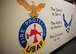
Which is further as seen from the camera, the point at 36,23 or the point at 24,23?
the point at 36,23

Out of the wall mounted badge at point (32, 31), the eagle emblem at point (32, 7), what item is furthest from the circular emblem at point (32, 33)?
the eagle emblem at point (32, 7)

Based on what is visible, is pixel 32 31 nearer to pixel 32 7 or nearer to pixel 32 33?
pixel 32 33

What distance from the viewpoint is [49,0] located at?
356cm

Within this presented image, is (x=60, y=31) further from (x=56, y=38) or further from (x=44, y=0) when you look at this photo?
(x=44, y=0)

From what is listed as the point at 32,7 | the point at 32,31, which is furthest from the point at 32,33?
the point at 32,7

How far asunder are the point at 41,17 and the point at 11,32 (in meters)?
1.15

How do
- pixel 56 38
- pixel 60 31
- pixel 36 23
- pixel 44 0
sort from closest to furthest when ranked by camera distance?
pixel 36 23 < pixel 44 0 < pixel 56 38 < pixel 60 31

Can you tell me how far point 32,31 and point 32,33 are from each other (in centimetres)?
5

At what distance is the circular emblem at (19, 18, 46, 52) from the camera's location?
8.94 feet

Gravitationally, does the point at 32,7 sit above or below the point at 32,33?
above

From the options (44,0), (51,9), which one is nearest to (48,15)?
(51,9)

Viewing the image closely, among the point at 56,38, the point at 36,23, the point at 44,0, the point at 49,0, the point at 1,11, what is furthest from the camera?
the point at 56,38

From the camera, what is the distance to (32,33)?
2.97 metres

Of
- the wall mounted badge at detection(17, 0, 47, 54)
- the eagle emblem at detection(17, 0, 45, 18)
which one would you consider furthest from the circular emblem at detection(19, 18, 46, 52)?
the eagle emblem at detection(17, 0, 45, 18)
